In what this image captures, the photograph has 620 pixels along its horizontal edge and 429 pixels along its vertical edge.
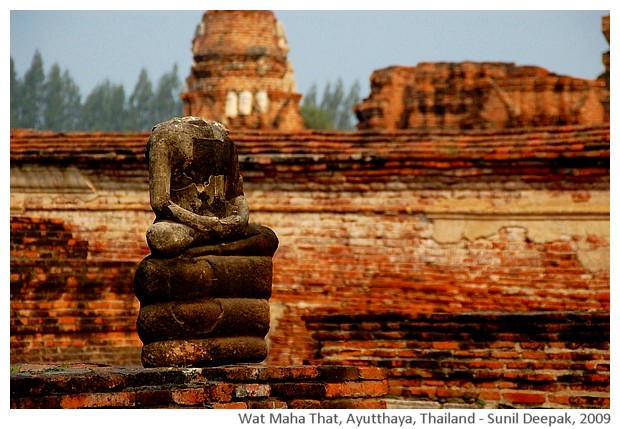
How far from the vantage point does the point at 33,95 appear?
62.3m

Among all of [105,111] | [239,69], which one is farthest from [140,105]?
[239,69]

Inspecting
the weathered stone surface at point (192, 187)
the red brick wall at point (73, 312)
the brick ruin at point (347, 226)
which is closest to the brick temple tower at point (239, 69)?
the brick ruin at point (347, 226)

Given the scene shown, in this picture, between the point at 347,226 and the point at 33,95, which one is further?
the point at 33,95

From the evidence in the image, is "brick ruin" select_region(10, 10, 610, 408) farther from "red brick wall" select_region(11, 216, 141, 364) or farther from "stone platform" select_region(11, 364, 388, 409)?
"stone platform" select_region(11, 364, 388, 409)

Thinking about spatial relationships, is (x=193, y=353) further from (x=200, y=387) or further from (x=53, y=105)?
(x=53, y=105)

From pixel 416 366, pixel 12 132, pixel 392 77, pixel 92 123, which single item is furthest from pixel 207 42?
pixel 92 123

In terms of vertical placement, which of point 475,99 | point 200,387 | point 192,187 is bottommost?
point 200,387

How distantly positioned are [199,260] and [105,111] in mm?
63752

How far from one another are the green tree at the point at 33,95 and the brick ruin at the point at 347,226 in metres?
46.0

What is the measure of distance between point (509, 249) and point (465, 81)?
14.8 meters

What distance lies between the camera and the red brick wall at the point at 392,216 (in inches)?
548

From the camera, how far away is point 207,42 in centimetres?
3256

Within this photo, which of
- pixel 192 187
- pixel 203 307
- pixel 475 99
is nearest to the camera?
pixel 203 307

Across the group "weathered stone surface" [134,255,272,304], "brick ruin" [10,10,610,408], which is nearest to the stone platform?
"weathered stone surface" [134,255,272,304]
